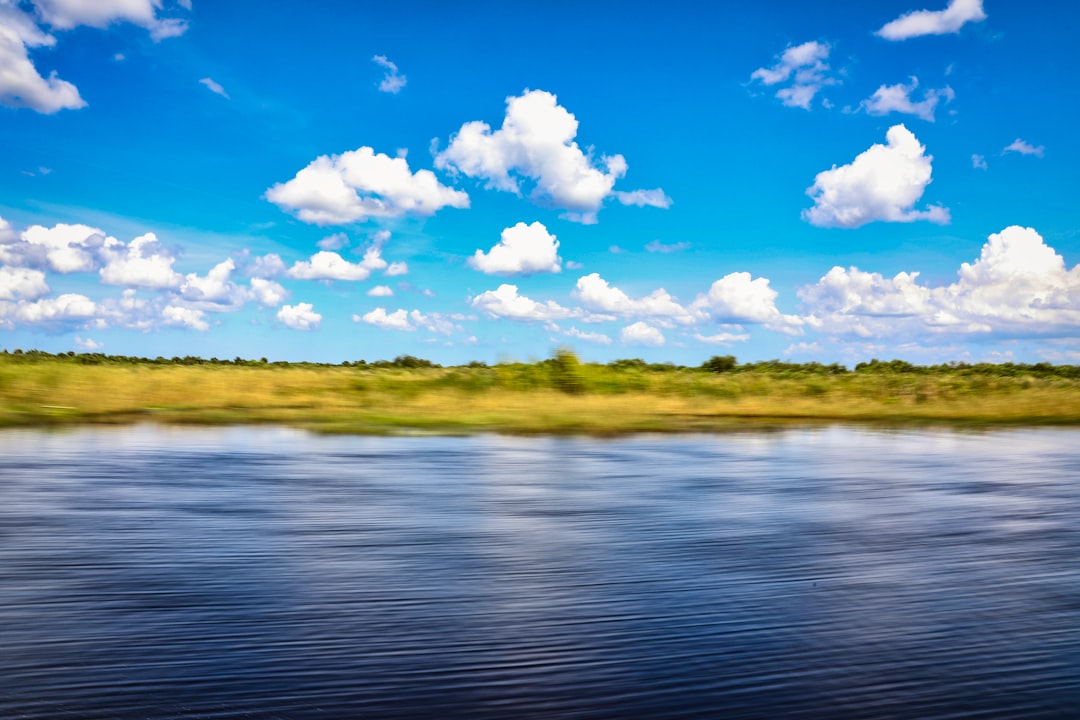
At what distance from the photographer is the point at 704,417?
92.4ft

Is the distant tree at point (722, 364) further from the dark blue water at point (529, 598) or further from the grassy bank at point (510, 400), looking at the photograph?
the dark blue water at point (529, 598)

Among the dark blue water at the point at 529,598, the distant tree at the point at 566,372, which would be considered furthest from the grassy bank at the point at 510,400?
the dark blue water at the point at 529,598

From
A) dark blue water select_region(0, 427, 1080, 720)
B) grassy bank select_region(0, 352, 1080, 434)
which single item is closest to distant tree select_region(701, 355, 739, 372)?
grassy bank select_region(0, 352, 1080, 434)

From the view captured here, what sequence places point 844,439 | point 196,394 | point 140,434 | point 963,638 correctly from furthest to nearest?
point 196,394 → point 844,439 → point 140,434 → point 963,638

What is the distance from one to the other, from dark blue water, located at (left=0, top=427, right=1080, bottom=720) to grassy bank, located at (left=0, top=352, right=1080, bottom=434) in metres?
12.1

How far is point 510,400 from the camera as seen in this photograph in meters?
29.6

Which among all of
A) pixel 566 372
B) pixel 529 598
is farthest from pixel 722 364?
pixel 529 598

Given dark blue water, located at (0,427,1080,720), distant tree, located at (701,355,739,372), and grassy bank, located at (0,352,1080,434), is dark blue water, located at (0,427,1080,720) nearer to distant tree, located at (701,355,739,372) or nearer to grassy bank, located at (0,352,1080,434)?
grassy bank, located at (0,352,1080,434)

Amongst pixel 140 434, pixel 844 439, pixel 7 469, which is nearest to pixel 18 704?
pixel 7 469

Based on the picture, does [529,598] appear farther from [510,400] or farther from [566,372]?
[566,372]

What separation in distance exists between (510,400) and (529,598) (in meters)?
24.5

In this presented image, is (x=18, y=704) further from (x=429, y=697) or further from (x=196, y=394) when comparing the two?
(x=196, y=394)

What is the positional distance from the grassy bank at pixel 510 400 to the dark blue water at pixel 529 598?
39.6 ft

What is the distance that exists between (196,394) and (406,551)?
22283 millimetres
